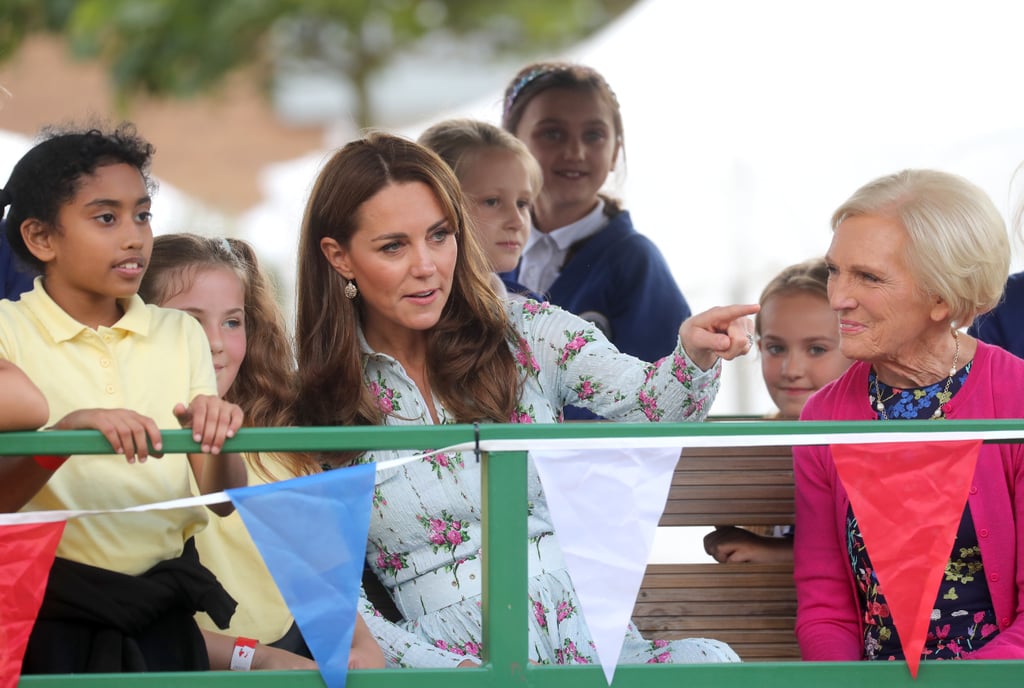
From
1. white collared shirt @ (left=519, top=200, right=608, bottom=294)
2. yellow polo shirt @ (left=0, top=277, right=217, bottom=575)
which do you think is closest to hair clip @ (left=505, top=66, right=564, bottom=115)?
white collared shirt @ (left=519, top=200, right=608, bottom=294)

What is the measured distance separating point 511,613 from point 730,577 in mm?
1250

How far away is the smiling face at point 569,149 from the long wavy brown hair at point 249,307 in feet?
4.56

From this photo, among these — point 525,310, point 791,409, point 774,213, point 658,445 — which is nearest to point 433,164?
point 525,310

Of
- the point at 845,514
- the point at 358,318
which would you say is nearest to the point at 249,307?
the point at 358,318

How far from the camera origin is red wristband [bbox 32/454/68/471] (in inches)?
106

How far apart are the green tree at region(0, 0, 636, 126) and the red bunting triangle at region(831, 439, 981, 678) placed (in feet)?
51.6

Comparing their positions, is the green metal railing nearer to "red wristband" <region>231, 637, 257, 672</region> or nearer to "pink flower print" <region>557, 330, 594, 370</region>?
"red wristband" <region>231, 637, 257, 672</region>

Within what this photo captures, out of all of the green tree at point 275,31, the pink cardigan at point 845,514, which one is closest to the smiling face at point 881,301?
the pink cardigan at point 845,514

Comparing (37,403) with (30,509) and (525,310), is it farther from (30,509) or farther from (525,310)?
(525,310)

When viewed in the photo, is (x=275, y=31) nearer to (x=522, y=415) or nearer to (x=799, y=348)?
(x=799, y=348)

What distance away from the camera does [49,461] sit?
2.70 meters

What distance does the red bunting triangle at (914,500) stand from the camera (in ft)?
8.91

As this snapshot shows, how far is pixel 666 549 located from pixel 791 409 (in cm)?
345

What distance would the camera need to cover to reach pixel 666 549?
7496 millimetres
